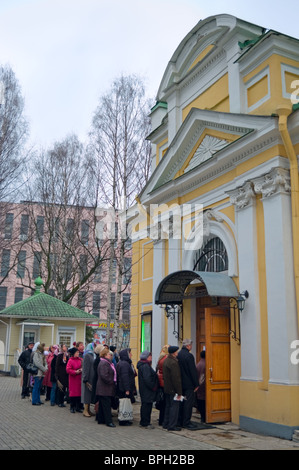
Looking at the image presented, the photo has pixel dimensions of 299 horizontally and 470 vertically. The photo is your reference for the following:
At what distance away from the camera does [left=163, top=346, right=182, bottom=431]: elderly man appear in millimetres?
8414

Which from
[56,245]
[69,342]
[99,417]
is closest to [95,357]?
[99,417]

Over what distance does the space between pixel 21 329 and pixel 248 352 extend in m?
15.0

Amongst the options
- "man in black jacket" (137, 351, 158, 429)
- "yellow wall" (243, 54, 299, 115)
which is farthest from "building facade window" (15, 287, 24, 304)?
"yellow wall" (243, 54, 299, 115)

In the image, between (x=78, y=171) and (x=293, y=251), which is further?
(x=78, y=171)

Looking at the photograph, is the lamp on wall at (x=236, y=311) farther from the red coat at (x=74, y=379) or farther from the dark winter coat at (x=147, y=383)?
the red coat at (x=74, y=379)

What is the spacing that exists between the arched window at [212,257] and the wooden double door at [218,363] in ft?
3.59

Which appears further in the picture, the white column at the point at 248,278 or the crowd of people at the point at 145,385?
the white column at the point at 248,278

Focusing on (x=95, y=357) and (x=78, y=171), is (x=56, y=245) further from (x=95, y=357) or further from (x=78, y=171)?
(x=95, y=357)

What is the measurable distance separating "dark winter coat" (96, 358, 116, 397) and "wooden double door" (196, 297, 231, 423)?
1.89 metres

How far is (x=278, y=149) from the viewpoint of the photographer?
8844mm

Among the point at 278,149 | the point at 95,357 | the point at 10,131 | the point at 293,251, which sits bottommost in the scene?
the point at 95,357

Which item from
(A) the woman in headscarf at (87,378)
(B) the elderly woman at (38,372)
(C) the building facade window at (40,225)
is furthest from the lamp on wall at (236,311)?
(C) the building facade window at (40,225)

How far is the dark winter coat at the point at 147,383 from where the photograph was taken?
8.70 metres

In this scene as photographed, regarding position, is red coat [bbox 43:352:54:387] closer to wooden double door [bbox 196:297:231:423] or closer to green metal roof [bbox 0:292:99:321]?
wooden double door [bbox 196:297:231:423]
